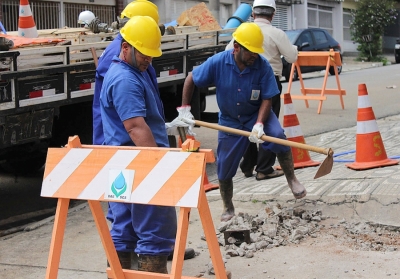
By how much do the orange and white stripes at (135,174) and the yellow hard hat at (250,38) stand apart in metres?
2.34

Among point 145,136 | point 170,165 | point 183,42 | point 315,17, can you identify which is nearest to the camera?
point 170,165

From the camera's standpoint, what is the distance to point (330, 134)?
11.0 meters

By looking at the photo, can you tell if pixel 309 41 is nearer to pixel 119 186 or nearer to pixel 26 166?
pixel 26 166

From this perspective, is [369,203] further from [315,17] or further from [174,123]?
[315,17]

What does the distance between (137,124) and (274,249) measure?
1.91 metres

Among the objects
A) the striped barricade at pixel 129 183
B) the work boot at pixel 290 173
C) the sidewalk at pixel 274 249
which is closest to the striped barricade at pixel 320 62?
the sidewalk at pixel 274 249

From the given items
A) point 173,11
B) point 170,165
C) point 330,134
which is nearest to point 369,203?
point 170,165

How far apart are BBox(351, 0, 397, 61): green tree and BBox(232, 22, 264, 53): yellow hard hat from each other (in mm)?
31950

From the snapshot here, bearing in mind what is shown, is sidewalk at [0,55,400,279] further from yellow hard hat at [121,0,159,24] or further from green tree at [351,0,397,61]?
green tree at [351,0,397,61]

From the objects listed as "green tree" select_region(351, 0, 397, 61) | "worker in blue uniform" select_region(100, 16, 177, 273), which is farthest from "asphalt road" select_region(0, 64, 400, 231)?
"green tree" select_region(351, 0, 397, 61)

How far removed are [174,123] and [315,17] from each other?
3680 centimetres

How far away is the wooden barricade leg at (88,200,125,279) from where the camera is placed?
13.7 ft

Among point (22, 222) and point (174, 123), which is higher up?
point (174, 123)

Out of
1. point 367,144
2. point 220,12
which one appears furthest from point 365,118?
point 220,12
